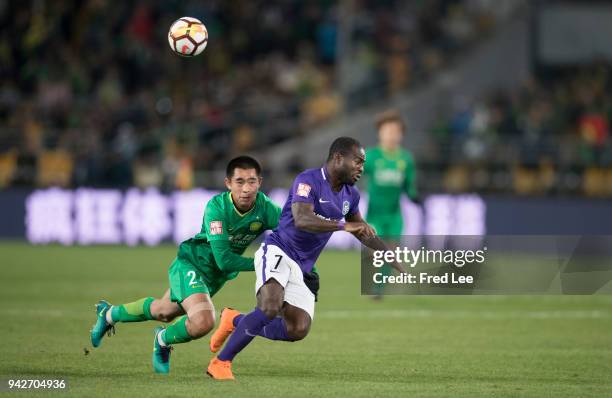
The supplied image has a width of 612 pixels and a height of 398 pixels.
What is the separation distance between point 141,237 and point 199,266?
15.5 meters

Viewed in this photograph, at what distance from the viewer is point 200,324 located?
347 inches

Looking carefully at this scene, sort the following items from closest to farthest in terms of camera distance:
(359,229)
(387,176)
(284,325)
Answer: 1. (359,229)
2. (284,325)
3. (387,176)

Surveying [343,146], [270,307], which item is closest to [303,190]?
[343,146]

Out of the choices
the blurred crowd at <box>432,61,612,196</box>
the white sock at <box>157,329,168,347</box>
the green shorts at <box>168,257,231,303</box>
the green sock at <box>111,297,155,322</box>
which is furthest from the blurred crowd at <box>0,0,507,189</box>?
the white sock at <box>157,329,168,347</box>

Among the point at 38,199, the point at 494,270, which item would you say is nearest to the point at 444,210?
the point at 38,199

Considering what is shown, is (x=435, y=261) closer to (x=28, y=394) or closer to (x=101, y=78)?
(x=28, y=394)

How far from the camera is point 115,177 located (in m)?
24.6

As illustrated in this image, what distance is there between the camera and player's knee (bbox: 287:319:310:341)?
8930mm

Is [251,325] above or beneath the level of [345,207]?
beneath

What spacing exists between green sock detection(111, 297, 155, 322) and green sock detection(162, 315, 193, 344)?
0.51m

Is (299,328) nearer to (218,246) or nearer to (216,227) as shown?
(218,246)

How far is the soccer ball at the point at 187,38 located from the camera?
38.7ft

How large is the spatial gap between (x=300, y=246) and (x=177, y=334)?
1.14 meters

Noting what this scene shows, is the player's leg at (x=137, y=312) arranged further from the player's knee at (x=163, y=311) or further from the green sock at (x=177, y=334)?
the green sock at (x=177, y=334)
